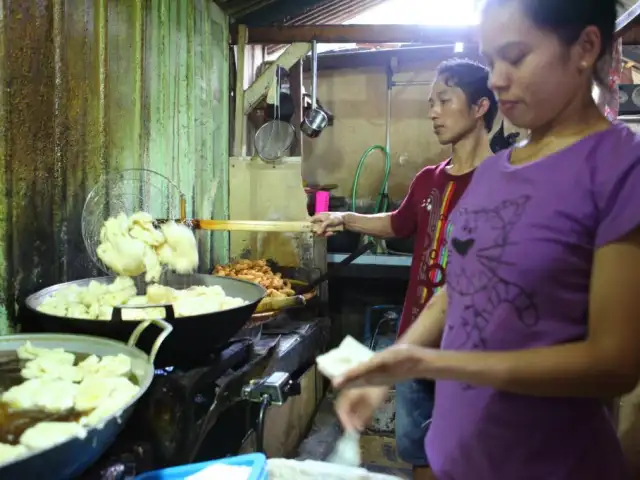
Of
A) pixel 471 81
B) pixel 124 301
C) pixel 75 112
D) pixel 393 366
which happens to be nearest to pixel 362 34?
pixel 471 81

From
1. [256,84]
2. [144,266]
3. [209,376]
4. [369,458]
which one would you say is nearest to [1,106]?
[144,266]

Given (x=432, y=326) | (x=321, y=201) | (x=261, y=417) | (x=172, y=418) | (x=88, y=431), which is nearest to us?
(x=88, y=431)

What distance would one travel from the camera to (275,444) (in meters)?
2.99

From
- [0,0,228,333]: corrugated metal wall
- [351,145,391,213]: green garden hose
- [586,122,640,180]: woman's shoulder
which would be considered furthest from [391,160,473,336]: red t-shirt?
[351,145,391,213]: green garden hose

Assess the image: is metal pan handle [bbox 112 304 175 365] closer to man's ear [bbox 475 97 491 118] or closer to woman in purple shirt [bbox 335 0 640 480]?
woman in purple shirt [bbox 335 0 640 480]

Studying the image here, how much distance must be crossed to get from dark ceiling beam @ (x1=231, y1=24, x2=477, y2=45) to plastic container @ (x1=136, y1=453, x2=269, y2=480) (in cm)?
358

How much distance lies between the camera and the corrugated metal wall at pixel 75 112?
6.37 feet

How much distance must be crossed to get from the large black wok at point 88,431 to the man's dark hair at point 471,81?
5.37ft

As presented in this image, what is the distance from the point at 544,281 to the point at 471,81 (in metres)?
1.58

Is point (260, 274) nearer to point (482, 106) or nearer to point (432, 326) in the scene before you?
point (482, 106)

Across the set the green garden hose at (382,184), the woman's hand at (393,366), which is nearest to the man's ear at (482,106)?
the woman's hand at (393,366)

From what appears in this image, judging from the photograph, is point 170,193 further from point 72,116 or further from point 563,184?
point 563,184

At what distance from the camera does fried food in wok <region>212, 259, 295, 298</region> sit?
323 centimetres

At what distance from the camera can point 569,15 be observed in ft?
2.80
